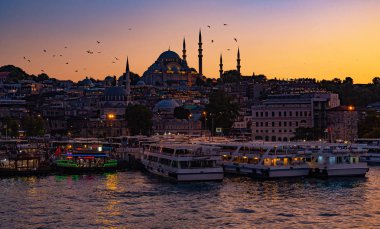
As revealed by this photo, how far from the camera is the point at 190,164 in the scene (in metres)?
45.1

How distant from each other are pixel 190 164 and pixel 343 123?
45765 mm

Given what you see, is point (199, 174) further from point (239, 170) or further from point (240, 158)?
point (240, 158)

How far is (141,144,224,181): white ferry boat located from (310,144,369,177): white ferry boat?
293 inches

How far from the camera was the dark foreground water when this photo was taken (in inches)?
1227

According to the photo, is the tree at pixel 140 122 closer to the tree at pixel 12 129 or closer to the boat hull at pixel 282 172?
the tree at pixel 12 129

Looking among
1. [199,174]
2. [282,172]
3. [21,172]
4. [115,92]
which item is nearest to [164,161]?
[199,174]

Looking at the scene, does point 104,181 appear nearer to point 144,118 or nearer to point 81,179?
point 81,179

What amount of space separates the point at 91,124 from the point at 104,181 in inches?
2425

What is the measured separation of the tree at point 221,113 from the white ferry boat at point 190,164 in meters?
48.3

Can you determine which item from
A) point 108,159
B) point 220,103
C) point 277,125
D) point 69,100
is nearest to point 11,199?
point 108,159

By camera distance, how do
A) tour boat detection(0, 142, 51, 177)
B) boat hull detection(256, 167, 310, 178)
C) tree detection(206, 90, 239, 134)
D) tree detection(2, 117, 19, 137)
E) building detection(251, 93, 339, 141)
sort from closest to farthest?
boat hull detection(256, 167, 310, 178), tour boat detection(0, 142, 51, 177), building detection(251, 93, 339, 141), tree detection(2, 117, 19, 137), tree detection(206, 90, 239, 134)

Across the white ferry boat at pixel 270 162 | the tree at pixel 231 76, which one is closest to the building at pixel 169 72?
the tree at pixel 231 76

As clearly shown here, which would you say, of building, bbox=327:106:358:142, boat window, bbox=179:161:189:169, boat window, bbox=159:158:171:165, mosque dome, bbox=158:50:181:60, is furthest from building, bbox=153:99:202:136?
mosque dome, bbox=158:50:181:60

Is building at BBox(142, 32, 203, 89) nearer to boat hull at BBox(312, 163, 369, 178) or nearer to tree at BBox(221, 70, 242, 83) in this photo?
tree at BBox(221, 70, 242, 83)
